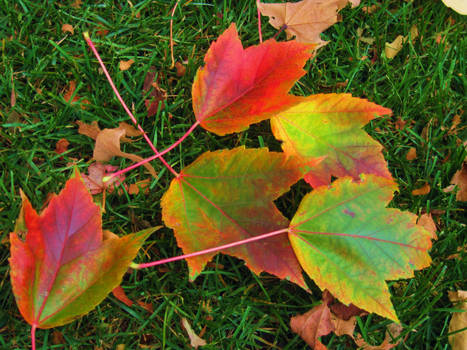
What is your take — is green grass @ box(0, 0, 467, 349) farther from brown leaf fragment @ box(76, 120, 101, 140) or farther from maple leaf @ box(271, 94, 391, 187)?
maple leaf @ box(271, 94, 391, 187)

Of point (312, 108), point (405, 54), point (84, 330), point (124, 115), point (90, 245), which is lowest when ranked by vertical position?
point (84, 330)

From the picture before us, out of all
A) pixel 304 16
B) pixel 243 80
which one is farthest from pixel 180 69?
pixel 304 16

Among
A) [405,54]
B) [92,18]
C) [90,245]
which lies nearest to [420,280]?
[405,54]

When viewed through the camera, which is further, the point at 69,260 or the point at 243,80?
the point at 243,80

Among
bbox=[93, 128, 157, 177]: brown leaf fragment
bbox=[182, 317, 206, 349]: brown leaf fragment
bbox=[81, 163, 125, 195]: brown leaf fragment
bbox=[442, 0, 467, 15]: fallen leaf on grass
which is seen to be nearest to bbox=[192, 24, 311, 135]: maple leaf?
bbox=[93, 128, 157, 177]: brown leaf fragment

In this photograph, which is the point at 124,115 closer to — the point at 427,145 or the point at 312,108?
the point at 312,108

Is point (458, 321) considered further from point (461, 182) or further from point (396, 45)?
point (396, 45)

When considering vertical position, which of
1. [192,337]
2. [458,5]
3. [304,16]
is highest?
[458,5]

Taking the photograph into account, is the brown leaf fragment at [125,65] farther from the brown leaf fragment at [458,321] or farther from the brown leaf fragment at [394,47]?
the brown leaf fragment at [458,321]
